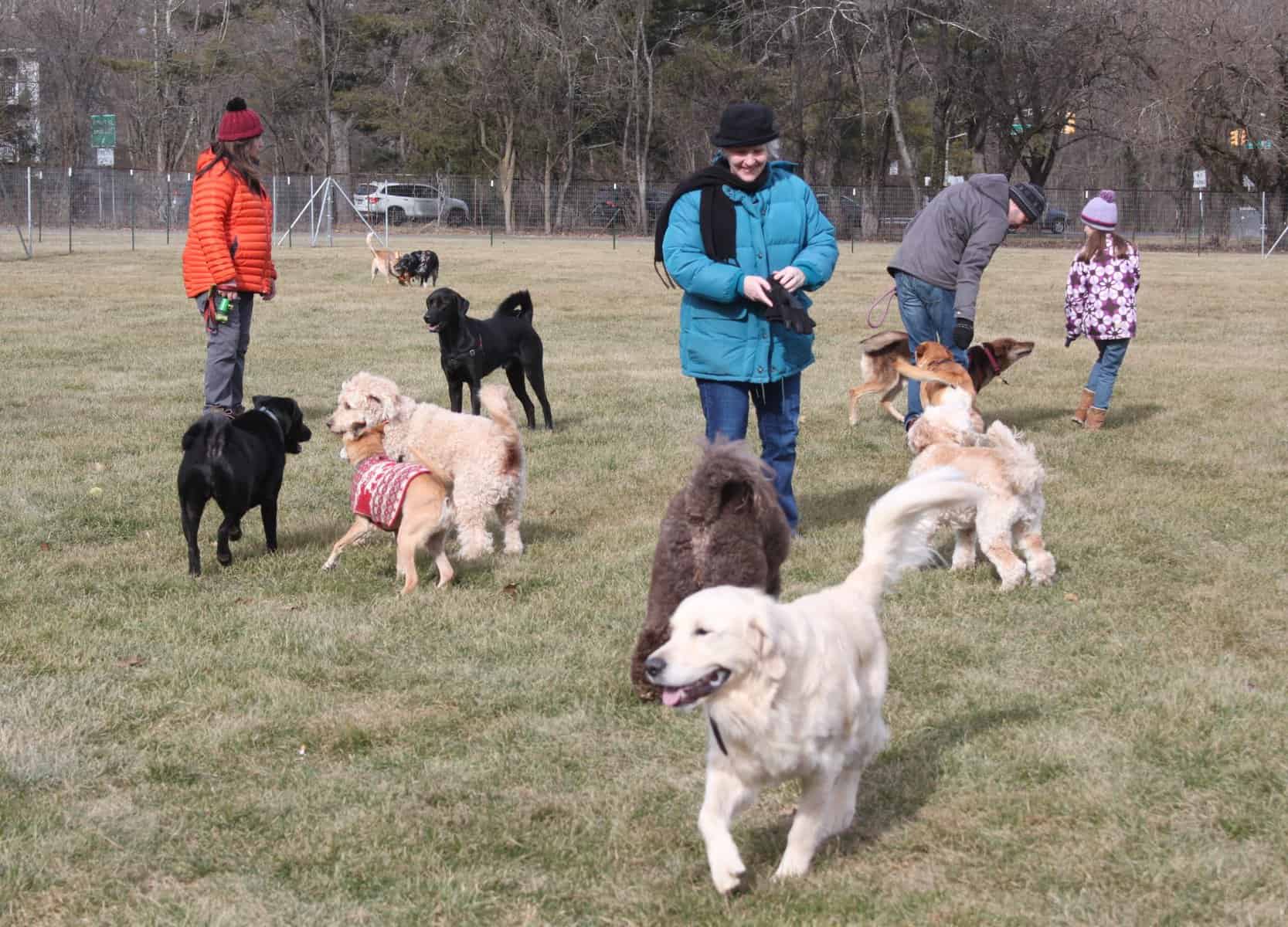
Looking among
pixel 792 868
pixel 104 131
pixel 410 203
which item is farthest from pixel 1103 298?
pixel 104 131

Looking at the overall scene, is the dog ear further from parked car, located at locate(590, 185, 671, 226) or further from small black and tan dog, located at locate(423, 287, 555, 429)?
parked car, located at locate(590, 185, 671, 226)

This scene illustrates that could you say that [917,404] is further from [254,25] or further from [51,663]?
[254,25]

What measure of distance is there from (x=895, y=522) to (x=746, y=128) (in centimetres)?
243

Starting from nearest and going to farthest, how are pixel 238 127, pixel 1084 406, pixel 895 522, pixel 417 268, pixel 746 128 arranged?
pixel 895 522 < pixel 746 128 < pixel 238 127 < pixel 1084 406 < pixel 417 268

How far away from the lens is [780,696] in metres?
3.47

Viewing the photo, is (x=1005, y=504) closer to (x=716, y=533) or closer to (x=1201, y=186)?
(x=716, y=533)

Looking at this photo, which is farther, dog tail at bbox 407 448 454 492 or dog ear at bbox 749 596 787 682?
dog tail at bbox 407 448 454 492

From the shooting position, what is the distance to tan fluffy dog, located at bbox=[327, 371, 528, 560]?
283 inches

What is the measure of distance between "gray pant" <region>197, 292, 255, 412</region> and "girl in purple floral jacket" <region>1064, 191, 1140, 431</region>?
22.2 feet

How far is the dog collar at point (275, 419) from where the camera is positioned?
7397mm

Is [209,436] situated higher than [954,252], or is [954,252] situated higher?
[954,252]

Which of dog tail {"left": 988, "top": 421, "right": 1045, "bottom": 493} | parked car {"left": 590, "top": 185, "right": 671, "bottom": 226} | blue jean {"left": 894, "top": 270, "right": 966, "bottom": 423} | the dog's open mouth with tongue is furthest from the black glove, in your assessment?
parked car {"left": 590, "top": 185, "right": 671, "bottom": 226}

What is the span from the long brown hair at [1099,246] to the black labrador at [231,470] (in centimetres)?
722

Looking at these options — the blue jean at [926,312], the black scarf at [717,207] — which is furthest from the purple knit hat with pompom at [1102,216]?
the black scarf at [717,207]
